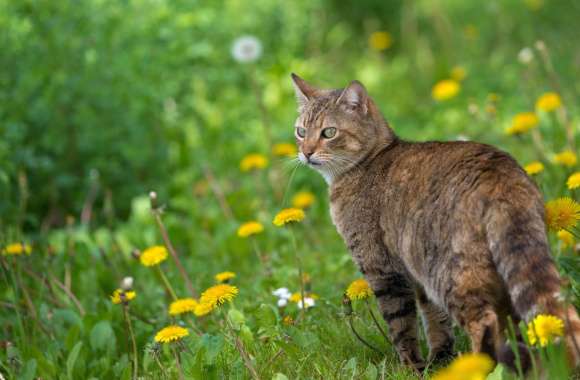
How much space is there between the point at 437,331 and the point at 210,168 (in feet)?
11.3

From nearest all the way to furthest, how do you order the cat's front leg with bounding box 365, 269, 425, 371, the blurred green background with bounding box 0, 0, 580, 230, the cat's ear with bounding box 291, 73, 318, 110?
the cat's front leg with bounding box 365, 269, 425, 371
the cat's ear with bounding box 291, 73, 318, 110
the blurred green background with bounding box 0, 0, 580, 230

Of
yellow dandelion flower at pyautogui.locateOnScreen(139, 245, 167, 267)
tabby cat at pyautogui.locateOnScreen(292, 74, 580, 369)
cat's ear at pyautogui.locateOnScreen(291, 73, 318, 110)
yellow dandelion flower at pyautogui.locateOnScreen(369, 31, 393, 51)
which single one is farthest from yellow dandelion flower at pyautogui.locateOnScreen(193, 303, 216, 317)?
yellow dandelion flower at pyautogui.locateOnScreen(369, 31, 393, 51)

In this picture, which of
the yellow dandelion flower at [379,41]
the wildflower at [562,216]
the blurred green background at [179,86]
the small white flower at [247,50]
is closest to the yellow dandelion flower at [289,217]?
the wildflower at [562,216]

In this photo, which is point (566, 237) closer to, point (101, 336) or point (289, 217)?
point (289, 217)

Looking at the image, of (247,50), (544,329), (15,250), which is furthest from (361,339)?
(247,50)

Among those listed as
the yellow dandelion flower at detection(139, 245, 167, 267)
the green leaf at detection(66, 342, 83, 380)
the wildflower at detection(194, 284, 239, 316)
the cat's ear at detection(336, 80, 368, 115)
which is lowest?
the green leaf at detection(66, 342, 83, 380)

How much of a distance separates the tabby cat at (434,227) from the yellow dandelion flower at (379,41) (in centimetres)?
472

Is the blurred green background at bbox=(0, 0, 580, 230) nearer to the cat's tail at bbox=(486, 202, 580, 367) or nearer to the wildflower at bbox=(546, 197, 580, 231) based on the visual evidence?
the wildflower at bbox=(546, 197, 580, 231)

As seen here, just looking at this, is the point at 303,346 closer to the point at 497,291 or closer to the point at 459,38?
the point at 497,291

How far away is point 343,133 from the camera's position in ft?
11.8

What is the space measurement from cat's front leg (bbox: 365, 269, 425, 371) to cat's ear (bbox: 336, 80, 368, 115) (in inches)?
33.6

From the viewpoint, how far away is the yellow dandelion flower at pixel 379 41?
328 inches

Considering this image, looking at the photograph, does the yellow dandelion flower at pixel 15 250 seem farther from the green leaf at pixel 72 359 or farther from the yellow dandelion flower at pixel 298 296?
the yellow dandelion flower at pixel 298 296

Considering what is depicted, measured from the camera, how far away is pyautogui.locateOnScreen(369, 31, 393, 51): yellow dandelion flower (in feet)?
27.3
